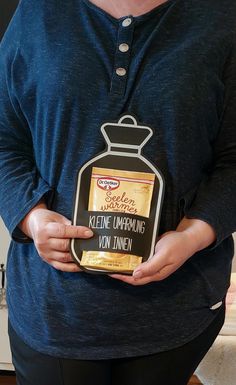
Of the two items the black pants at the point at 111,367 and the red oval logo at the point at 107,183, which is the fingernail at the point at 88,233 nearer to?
the red oval logo at the point at 107,183

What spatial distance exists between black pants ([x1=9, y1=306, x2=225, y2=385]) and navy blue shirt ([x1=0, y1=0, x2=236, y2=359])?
0.02 m

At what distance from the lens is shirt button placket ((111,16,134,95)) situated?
67 centimetres

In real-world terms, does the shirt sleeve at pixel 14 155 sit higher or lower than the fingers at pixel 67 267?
higher

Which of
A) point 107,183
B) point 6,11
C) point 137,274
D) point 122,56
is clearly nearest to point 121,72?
point 122,56

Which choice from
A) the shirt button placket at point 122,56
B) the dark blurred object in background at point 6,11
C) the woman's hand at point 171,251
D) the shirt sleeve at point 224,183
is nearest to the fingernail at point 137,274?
the woman's hand at point 171,251

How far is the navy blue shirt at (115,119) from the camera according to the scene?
2.19 feet

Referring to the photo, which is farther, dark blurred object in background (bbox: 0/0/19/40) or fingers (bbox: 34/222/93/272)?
dark blurred object in background (bbox: 0/0/19/40)

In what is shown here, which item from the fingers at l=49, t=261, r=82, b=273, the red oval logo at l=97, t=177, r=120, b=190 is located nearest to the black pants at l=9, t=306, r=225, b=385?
the fingers at l=49, t=261, r=82, b=273

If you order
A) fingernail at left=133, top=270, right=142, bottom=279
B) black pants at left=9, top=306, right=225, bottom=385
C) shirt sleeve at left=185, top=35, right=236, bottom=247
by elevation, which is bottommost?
black pants at left=9, top=306, right=225, bottom=385

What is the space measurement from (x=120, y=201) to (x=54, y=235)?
0.10 meters

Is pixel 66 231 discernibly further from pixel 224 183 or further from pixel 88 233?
pixel 224 183

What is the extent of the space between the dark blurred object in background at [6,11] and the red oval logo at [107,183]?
0.72 meters

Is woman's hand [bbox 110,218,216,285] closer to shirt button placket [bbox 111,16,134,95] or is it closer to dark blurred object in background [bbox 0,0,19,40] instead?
shirt button placket [bbox 111,16,134,95]

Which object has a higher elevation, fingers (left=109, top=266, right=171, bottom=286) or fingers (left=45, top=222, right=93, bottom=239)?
fingers (left=45, top=222, right=93, bottom=239)
